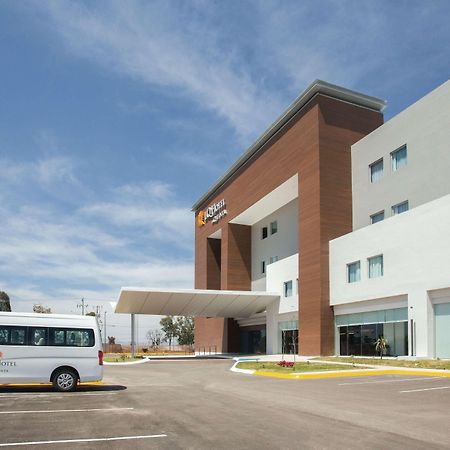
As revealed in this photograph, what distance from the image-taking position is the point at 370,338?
120ft

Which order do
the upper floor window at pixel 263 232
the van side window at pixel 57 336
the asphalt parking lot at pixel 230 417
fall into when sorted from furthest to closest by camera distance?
1. the upper floor window at pixel 263 232
2. the van side window at pixel 57 336
3. the asphalt parking lot at pixel 230 417

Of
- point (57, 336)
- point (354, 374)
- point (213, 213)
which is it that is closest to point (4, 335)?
point (57, 336)

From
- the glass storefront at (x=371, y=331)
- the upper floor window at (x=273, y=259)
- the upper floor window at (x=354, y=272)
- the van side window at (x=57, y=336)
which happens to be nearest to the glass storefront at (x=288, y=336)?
the glass storefront at (x=371, y=331)

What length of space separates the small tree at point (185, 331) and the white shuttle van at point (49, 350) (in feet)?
304

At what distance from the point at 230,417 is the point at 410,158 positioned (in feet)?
90.9

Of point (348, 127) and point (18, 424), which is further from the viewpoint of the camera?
point (348, 127)

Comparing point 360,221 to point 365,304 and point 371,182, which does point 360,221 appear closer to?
point 371,182

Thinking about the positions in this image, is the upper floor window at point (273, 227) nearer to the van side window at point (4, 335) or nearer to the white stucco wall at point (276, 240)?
the white stucco wall at point (276, 240)

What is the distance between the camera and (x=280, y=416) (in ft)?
38.8

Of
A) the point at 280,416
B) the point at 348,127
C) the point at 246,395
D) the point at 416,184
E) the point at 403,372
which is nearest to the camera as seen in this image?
the point at 280,416

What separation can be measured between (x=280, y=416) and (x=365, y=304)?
86.6 feet

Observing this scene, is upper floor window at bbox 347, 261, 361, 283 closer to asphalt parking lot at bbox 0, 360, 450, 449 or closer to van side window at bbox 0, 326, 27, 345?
asphalt parking lot at bbox 0, 360, 450, 449

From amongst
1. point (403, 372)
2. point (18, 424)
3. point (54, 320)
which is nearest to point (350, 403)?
point (18, 424)

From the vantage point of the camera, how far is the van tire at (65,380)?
17.1 meters
